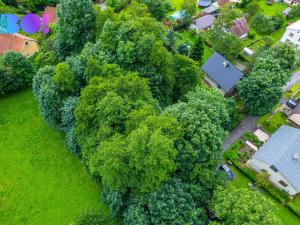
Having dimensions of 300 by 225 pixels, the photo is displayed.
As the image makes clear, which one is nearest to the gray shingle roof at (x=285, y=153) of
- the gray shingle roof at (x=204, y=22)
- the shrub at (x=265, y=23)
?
the shrub at (x=265, y=23)

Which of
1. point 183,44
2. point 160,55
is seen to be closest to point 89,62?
point 160,55

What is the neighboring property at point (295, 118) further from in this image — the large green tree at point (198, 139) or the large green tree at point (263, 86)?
the large green tree at point (198, 139)

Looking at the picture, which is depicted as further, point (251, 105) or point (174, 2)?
point (174, 2)

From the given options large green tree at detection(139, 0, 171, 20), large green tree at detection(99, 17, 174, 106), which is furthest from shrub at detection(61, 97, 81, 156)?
large green tree at detection(139, 0, 171, 20)

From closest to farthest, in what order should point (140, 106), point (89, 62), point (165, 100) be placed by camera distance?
point (140, 106) → point (89, 62) → point (165, 100)

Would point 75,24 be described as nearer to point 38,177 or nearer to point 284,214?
point 38,177

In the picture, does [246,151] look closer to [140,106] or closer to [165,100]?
[165,100]
